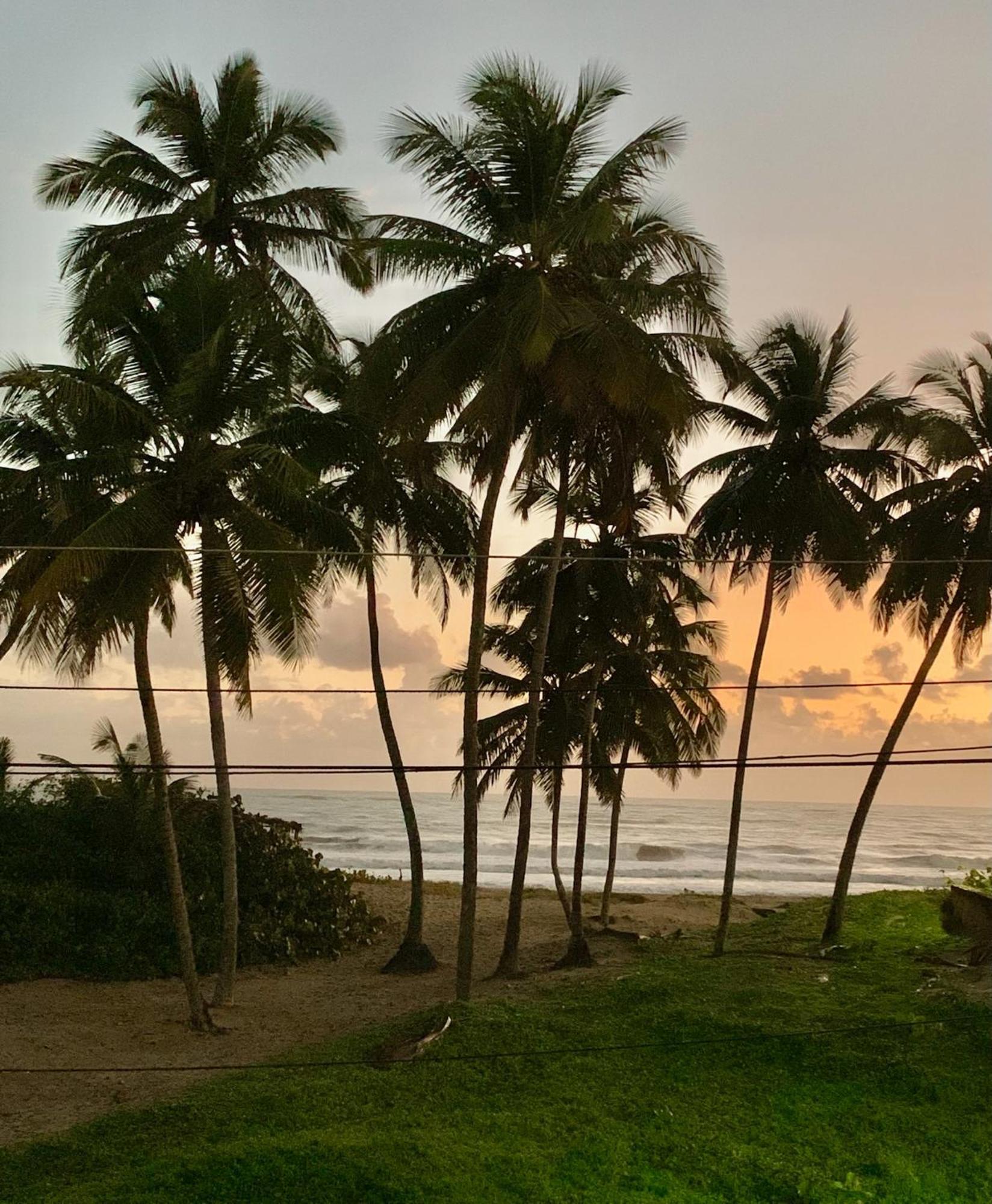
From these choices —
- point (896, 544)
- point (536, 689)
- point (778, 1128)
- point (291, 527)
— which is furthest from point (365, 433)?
point (778, 1128)

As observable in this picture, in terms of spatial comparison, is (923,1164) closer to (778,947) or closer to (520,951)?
(778,947)

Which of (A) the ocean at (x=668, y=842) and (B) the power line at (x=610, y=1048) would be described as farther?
(A) the ocean at (x=668, y=842)

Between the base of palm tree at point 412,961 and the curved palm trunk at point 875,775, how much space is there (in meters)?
7.16

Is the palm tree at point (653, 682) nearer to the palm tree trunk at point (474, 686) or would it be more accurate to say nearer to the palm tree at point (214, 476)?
the palm tree trunk at point (474, 686)

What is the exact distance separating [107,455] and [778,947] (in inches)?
549

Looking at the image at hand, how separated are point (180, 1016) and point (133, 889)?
379 cm

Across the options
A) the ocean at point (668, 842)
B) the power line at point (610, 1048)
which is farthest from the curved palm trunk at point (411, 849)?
the ocean at point (668, 842)

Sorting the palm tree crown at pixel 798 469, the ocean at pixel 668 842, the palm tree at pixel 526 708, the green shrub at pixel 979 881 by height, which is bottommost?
the ocean at pixel 668 842

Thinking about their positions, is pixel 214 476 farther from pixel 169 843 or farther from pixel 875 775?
pixel 875 775

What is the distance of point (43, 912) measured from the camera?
19.5 metres

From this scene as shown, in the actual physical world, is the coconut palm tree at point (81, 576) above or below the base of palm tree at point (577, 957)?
above

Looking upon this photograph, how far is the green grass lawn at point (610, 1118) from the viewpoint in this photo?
10.0 m

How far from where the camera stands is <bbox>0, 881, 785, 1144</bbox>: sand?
14.1 m

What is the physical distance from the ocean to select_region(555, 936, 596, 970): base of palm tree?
2340cm
